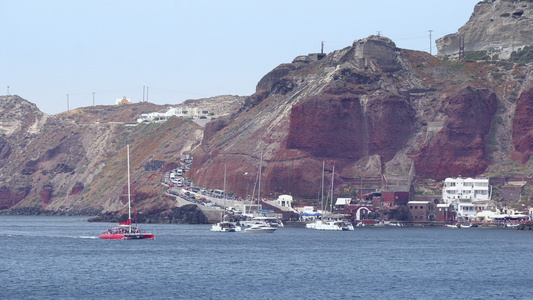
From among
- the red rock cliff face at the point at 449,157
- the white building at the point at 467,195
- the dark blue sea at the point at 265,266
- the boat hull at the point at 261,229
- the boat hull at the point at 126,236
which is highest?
the red rock cliff face at the point at 449,157

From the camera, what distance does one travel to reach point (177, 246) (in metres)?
123

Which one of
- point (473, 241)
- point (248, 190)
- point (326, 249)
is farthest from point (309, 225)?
point (326, 249)

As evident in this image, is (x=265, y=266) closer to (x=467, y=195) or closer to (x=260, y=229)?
(x=260, y=229)

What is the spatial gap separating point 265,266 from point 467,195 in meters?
94.6

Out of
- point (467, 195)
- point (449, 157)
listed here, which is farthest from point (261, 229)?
point (449, 157)

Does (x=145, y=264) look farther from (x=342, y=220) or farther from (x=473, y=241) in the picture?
(x=342, y=220)

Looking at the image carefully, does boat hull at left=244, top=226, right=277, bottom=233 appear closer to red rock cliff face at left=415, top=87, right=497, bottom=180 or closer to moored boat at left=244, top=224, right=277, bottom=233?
moored boat at left=244, top=224, right=277, bottom=233

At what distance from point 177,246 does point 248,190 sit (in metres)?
70.6

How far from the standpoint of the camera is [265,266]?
9919cm

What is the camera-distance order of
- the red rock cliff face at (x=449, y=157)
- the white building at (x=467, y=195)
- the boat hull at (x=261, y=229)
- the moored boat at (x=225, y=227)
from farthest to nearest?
the red rock cliff face at (x=449, y=157) < the white building at (x=467, y=195) < the moored boat at (x=225, y=227) < the boat hull at (x=261, y=229)

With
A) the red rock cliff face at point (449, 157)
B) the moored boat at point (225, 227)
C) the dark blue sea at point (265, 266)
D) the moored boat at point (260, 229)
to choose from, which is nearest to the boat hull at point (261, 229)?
the moored boat at point (260, 229)

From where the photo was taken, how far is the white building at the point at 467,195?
184m

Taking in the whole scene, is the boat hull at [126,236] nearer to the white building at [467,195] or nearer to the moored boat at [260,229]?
the moored boat at [260,229]

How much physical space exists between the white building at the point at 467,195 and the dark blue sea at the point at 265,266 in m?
36.7
